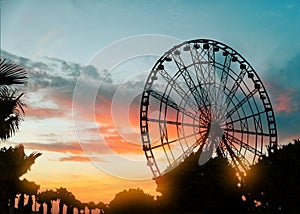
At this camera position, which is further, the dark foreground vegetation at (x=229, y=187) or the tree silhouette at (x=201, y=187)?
the tree silhouette at (x=201, y=187)

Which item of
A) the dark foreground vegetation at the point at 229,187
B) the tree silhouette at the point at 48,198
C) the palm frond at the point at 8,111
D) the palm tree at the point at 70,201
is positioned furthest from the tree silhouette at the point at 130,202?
the palm frond at the point at 8,111

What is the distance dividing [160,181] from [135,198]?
65.5 ft

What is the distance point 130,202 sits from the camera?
61344 millimetres

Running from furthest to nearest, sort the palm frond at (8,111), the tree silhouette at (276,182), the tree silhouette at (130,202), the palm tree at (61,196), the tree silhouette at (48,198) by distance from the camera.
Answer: the palm tree at (61,196)
the tree silhouette at (48,198)
the tree silhouette at (130,202)
the tree silhouette at (276,182)
the palm frond at (8,111)

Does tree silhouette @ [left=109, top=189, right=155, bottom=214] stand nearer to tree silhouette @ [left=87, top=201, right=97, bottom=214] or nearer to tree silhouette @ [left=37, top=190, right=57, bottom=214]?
tree silhouette @ [left=37, top=190, right=57, bottom=214]

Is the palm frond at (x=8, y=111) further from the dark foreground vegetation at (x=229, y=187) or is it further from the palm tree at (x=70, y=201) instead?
the palm tree at (x=70, y=201)

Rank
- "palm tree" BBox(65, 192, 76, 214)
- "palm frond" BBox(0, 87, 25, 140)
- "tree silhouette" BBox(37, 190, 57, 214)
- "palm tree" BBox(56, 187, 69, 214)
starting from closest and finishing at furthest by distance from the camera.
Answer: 1. "palm frond" BBox(0, 87, 25, 140)
2. "tree silhouette" BBox(37, 190, 57, 214)
3. "palm tree" BBox(56, 187, 69, 214)
4. "palm tree" BBox(65, 192, 76, 214)

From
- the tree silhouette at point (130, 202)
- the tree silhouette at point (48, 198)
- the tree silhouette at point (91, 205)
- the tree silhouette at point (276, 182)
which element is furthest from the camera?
the tree silhouette at point (91, 205)

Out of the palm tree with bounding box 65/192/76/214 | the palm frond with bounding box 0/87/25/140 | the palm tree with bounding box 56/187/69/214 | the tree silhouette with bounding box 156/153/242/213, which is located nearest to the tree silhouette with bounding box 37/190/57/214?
the palm tree with bounding box 56/187/69/214

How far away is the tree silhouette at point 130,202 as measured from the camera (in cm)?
5772

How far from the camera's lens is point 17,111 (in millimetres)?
15086

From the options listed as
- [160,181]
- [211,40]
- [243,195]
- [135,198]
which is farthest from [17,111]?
[135,198]

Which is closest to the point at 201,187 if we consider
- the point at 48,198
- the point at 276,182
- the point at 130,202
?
the point at 276,182

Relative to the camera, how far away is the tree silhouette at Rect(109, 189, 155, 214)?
57.7 m
